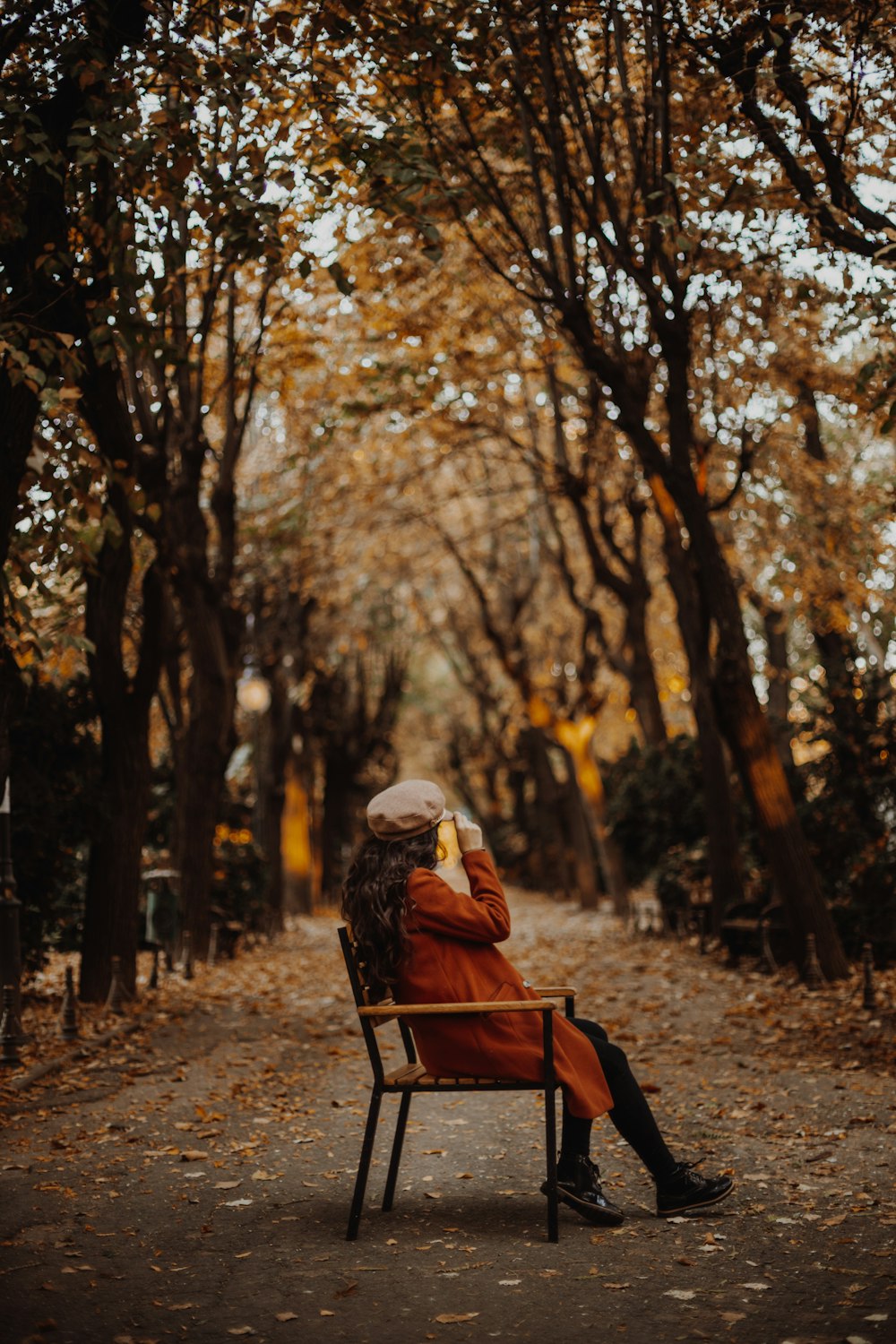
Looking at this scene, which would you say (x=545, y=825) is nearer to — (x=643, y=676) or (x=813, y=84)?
(x=643, y=676)

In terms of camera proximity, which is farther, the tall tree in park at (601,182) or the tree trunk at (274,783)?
the tree trunk at (274,783)

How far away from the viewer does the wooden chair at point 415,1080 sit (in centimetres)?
497

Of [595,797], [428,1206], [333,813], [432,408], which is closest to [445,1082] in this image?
[428,1206]

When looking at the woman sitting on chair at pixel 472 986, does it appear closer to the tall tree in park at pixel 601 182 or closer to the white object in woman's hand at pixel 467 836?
the white object in woman's hand at pixel 467 836

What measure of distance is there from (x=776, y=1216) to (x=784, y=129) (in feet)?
23.5

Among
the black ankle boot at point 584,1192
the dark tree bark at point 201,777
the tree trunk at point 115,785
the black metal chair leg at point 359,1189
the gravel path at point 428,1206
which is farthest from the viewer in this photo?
the dark tree bark at point 201,777

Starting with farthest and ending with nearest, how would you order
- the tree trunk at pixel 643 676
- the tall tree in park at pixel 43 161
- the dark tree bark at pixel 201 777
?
the tree trunk at pixel 643 676
the dark tree bark at pixel 201 777
the tall tree in park at pixel 43 161

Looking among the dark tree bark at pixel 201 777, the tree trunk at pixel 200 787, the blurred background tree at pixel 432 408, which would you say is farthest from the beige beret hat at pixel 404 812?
the tree trunk at pixel 200 787

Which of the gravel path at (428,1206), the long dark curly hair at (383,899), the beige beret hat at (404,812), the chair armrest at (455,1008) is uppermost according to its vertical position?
the beige beret hat at (404,812)

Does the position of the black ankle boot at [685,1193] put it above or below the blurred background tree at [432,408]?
below

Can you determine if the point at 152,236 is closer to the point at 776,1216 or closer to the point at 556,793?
the point at 776,1216

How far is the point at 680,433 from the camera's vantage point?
42.0ft

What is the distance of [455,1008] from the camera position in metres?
5.06

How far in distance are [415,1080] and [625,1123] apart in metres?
0.87
